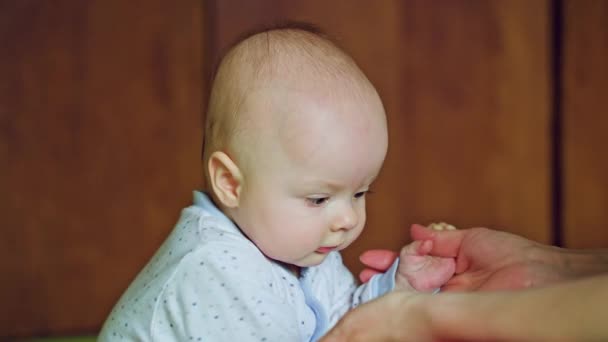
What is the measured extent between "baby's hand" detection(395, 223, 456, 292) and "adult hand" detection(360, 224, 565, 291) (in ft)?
0.05

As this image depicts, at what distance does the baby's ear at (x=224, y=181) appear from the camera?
0.83 metres

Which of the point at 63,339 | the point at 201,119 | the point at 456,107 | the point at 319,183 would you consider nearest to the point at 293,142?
the point at 319,183

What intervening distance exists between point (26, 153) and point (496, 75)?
0.99m

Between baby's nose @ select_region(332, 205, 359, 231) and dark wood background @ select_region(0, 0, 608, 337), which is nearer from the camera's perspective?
baby's nose @ select_region(332, 205, 359, 231)

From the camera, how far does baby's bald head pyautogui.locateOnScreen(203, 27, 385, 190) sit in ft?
2.63

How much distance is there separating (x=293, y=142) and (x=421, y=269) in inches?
12.3

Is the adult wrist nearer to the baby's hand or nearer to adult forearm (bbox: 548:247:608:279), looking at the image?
adult forearm (bbox: 548:247:608:279)

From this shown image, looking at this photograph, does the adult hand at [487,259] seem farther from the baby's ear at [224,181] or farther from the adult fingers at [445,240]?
the baby's ear at [224,181]

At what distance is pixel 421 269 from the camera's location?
3.32 ft

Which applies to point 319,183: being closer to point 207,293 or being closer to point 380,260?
point 207,293

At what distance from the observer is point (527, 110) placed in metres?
1.66

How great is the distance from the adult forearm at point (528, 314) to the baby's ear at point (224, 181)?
0.91ft

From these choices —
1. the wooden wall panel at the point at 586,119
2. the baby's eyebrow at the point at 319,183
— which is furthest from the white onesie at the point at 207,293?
the wooden wall panel at the point at 586,119

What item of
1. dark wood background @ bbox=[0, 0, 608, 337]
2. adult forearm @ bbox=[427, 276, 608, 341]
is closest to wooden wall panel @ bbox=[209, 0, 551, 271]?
dark wood background @ bbox=[0, 0, 608, 337]
